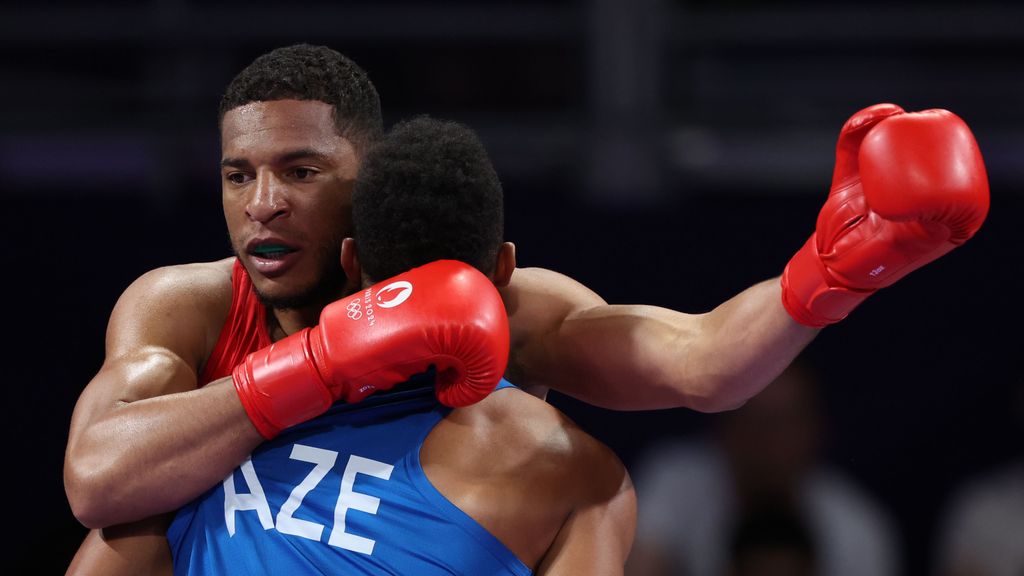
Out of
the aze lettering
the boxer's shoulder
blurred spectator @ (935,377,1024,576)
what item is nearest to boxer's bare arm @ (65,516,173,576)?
the aze lettering

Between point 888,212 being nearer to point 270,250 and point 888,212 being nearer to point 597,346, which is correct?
point 597,346

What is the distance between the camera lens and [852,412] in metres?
4.21

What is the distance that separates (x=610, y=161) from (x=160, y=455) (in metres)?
3.22

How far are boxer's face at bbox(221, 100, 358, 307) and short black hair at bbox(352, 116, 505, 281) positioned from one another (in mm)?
219

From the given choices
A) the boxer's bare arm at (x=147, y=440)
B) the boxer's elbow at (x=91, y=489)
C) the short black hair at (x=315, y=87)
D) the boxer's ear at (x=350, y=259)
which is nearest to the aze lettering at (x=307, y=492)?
the boxer's bare arm at (x=147, y=440)

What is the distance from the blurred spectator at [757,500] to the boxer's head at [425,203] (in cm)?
216

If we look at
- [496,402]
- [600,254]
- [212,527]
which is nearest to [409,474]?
[496,402]

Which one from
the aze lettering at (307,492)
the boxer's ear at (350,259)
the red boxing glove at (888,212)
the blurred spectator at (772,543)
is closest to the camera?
the red boxing glove at (888,212)

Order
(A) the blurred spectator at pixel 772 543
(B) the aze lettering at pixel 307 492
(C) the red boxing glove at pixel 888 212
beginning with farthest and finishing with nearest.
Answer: (A) the blurred spectator at pixel 772 543
(B) the aze lettering at pixel 307 492
(C) the red boxing glove at pixel 888 212

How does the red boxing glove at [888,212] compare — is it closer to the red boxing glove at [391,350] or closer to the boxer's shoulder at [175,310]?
the red boxing glove at [391,350]

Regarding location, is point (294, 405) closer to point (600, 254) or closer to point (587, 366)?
point (587, 366)

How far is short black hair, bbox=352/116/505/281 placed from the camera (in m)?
1.83

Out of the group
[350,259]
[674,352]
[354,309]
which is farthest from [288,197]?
[674,352]

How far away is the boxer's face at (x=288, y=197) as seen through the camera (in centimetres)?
210
